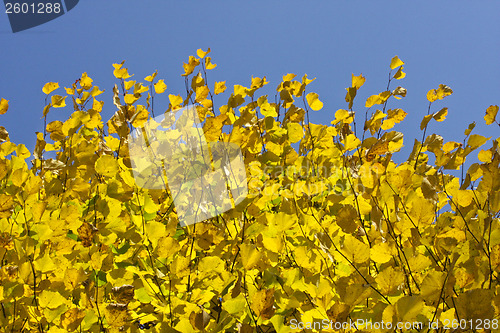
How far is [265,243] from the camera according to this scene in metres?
1.11

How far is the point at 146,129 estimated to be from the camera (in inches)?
67.6

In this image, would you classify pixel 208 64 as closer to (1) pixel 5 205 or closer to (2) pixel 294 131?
(2) pixel 294 131

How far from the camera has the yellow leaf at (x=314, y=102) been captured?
1727mm

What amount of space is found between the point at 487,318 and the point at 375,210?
1.27ft

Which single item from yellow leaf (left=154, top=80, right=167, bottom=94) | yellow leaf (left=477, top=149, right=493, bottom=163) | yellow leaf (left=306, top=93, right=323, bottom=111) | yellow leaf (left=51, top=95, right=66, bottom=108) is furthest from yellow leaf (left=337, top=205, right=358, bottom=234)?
yellow leaf (left=51, top=95, right=66, bottom=108)

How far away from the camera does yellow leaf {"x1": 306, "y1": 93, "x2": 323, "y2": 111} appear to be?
1727 millimetres

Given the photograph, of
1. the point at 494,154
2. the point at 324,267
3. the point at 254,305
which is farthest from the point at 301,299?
the point at 494,154

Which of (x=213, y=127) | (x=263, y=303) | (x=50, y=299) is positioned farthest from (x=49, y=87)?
(x=263, y=303)

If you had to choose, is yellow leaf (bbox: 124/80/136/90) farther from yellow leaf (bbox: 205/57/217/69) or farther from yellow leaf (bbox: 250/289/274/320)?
yellow leaf (bbox: 250/289/274/320)

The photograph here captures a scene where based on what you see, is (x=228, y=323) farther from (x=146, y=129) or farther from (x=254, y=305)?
(x=146, y=129)

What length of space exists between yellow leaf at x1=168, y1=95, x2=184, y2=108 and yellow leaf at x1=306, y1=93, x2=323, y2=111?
0.57 meters

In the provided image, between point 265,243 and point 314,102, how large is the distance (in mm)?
865

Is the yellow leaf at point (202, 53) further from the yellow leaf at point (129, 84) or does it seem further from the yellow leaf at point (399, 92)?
the yellow leaf at point (399, 92)

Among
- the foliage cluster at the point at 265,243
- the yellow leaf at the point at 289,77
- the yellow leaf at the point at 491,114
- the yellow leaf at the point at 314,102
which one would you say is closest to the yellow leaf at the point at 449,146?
the foliage cluster at the point at 265,243
